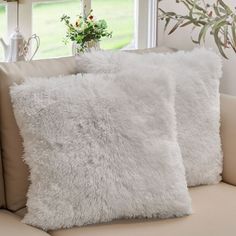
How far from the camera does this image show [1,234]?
1650 mm

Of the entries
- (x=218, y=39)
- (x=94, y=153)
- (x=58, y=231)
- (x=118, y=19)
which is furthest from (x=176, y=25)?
(x=58, y=231)

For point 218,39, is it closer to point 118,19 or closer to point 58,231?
point 118,19

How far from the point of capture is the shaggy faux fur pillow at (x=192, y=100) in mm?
2078

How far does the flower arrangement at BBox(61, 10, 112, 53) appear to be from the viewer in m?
2.69

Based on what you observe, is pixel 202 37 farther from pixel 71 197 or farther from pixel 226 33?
pixel 71 197

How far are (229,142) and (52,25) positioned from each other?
1.14 meters

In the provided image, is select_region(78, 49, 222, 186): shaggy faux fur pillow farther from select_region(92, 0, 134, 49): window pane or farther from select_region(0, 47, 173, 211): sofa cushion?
select_region(92, 0, 134, 49): window pane

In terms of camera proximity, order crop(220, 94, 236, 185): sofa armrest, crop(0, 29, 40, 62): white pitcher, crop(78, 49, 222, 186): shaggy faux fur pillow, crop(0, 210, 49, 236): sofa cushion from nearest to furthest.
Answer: crop(0, 210, 49, 236): sofa cushion → crop(78, 49, 222, 186): shaggy faux fur pillow → crop(220, 94, 236, 185): sofa armrest → crop(0, 29, 40, 62): white pitcher

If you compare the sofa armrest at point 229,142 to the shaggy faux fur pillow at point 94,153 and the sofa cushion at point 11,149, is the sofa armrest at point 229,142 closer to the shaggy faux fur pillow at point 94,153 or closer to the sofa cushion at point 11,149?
the shaggy faux fur pillow at point 94,153

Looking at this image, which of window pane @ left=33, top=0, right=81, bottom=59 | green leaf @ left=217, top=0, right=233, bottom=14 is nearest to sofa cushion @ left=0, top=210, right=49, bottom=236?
window pane @ left=33, top=0, right=81, bottom=59

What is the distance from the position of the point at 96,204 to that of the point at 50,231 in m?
0.17

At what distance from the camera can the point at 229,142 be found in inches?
88.2

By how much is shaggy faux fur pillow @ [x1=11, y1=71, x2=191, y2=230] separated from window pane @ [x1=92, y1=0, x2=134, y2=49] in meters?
1.18

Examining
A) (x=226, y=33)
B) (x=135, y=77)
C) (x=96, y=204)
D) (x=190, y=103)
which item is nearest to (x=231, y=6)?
(x=226, y=33)
